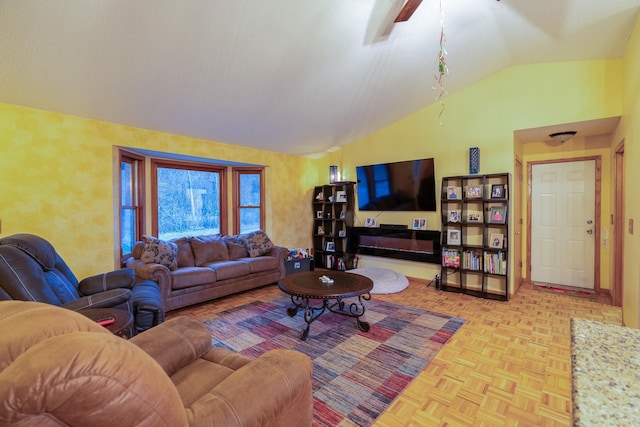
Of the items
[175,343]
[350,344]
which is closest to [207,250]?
[350,344]

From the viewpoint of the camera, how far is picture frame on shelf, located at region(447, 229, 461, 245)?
4.26 meters

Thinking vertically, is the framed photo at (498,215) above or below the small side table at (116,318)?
above

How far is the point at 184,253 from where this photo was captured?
160 inches

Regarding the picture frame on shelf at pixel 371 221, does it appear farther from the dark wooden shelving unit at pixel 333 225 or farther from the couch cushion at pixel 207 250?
the couch cushion at pixel 207 250

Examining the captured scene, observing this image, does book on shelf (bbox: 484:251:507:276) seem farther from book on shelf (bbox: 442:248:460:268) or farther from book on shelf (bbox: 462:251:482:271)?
book on shelf (bbox: 442:248:460:268)

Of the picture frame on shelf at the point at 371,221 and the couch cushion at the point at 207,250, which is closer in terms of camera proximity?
the couch cushion at the point at 207,250

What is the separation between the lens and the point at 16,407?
0.53 m

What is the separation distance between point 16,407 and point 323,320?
9.28 ft

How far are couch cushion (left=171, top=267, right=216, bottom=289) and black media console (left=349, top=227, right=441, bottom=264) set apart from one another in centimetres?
266

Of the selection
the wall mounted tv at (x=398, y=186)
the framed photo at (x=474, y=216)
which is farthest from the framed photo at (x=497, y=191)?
the wall mounted tv at (x=398, y=186)

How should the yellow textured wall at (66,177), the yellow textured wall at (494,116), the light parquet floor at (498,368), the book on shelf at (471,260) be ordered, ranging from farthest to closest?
the book on shelf at (471,260), the yellow textured wall at (494,116), the yellow textured wall at (66,177), the light parquet floor at (498,368)

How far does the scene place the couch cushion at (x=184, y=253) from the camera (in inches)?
158

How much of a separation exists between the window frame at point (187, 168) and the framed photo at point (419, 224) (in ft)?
10.9

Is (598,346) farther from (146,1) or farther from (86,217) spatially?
(86,217)
